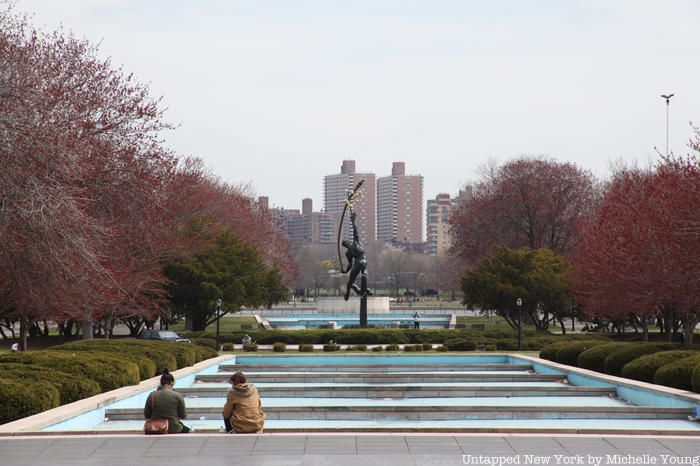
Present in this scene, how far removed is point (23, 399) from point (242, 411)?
15.2 ft

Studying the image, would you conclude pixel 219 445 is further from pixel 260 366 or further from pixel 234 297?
pixel 234 297

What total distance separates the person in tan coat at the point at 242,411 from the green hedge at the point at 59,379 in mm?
5345

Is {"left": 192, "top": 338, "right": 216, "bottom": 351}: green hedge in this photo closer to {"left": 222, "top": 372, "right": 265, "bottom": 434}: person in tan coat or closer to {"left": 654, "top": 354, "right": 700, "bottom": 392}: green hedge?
{"left": 654, "top": 354, "right": 700, "bottom": 392}: green hedge

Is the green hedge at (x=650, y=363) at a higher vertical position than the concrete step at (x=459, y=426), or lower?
higher

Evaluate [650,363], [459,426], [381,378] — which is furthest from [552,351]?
[459,426]

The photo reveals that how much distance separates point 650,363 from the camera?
23031 mm

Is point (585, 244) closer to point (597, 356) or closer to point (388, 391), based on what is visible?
point (597, 356)

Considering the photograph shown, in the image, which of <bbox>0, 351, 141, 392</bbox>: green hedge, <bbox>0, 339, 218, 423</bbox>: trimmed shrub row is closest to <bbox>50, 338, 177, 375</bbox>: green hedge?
<bbox>0, 339, 218, 423</bbox>: trimmed shrub row

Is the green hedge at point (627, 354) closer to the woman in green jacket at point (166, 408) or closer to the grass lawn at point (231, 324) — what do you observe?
the woman in green jacket at point (166, 408)

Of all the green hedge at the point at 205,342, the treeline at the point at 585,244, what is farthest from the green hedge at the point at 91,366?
the green hedge at the point at 205,342

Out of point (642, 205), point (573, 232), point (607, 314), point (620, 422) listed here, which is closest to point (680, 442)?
point (620, 422)

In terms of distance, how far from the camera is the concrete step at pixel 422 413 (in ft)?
61.2

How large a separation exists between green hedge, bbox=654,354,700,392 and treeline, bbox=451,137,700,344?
10.6 metres

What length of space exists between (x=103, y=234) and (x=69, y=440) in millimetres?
13658
